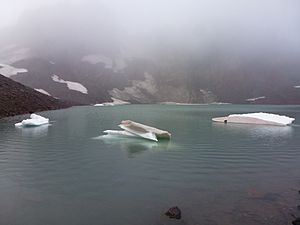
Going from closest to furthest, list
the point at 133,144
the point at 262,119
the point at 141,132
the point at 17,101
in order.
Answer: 1. the point at 133,144
2. the point at 141,132
3. the point at 262,119
4. the point at 17,101

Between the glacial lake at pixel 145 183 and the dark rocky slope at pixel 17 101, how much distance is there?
163ft

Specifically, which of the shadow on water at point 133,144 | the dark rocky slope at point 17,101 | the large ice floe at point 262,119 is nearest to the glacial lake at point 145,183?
the shadow on water at point 133,144

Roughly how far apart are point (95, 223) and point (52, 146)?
20810 mm

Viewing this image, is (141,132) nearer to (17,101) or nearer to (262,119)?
(262,119)

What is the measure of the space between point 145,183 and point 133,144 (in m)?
14.4

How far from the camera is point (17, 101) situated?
304ft

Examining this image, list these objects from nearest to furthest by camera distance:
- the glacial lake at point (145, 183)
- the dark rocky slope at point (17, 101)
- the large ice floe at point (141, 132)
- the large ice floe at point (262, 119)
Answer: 1. the glacial lake at point (145, 183)
2. the large ice floe at point (141, 132)
3. the large ice floe at point (262, 119)
4. the dark rocky slope at point (17, 101)

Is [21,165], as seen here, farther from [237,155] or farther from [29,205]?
[237,155]

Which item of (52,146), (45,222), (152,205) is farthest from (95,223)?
(52,146)

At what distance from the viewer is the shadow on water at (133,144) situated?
102ft

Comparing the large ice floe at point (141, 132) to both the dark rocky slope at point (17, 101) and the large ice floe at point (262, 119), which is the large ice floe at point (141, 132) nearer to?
the large ice floe at point (262, 119)

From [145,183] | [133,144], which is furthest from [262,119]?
[145,183]

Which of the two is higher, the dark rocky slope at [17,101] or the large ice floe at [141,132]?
the dark rocky slope at [17,101]

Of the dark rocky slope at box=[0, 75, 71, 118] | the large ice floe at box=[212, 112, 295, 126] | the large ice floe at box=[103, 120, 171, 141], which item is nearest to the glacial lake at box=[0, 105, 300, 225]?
the large ice floe at box=[103, 120, 171, 141]
